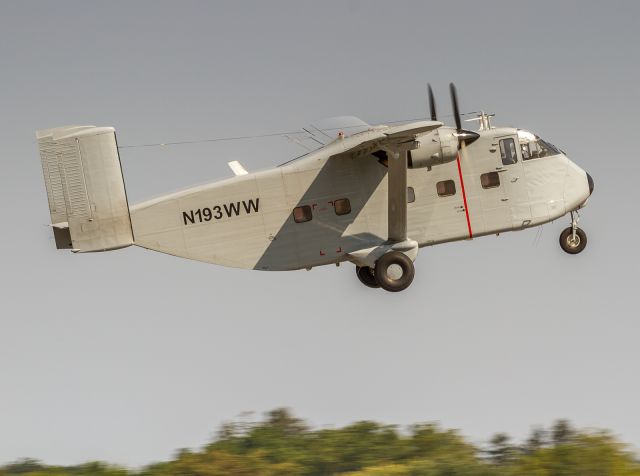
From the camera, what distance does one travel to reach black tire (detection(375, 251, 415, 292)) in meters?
25.8

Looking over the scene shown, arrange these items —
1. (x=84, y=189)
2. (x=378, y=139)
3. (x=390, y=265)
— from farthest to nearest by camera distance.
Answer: (x=390, y=265), (x=84, y=189), (x=378, y=139)

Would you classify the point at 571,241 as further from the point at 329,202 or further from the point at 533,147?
the point at 329,202

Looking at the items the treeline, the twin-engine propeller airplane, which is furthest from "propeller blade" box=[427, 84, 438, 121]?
the treeline

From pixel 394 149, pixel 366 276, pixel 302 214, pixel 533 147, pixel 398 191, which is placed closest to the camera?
pixel 394 149

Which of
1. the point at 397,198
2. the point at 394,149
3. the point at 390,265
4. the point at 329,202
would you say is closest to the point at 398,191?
the point at 397,198

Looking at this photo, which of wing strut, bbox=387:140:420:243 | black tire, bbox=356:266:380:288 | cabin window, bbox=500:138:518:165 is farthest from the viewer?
black tire, bbox=356:266:380:288

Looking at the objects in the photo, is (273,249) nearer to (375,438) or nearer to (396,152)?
(396,152)

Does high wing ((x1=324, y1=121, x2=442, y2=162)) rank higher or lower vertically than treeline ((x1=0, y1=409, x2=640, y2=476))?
higher

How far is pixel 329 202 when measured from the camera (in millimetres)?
25703

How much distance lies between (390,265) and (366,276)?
2301 millimetres

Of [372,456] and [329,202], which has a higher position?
[329,202]

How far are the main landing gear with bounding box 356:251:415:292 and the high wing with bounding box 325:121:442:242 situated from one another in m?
0.45

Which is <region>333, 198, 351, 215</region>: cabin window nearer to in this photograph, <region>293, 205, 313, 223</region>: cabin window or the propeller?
<region>293, 205, 313, 223</region>: cabin window

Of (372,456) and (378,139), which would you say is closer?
(378,139)
